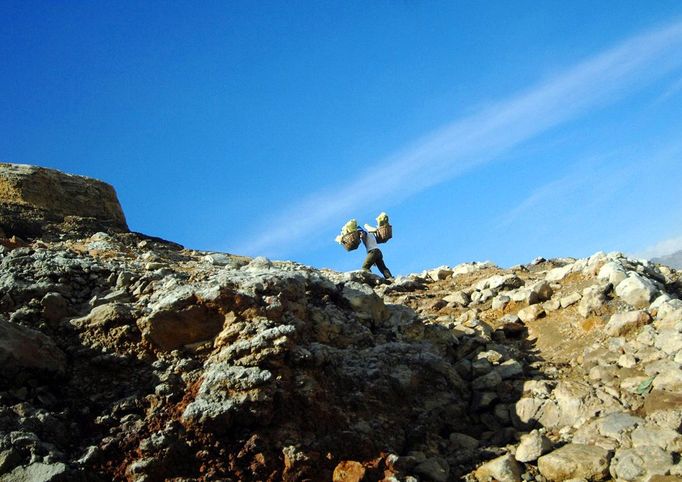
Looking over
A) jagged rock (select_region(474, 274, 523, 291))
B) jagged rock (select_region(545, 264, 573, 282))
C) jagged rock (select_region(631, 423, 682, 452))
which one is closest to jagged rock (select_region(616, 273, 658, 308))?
jagged rock (select_region(545, 264, 573, 282))

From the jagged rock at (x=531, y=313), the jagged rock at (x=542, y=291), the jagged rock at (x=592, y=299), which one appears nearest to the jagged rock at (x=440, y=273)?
the jagged rock at (x=542, y=291)

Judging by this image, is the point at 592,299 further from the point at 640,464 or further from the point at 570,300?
the point at 640,464

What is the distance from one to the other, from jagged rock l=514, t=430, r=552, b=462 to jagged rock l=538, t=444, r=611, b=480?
0.26 feet

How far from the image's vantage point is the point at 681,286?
10945 millimetres

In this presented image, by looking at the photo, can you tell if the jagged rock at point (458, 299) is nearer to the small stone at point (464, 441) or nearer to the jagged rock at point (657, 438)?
the small stone at point (464, 441)

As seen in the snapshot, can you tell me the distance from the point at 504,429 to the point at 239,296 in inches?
135

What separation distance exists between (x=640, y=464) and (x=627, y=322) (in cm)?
315

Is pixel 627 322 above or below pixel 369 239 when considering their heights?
below

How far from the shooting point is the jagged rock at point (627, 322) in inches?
329

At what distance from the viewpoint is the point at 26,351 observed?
5.68 meters

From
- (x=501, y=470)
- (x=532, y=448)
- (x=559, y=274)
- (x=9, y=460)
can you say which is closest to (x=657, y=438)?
(x=532, y=448)

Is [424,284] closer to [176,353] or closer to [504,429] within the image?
[504,429]

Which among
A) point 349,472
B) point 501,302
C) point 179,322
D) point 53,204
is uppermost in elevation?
point 53,204

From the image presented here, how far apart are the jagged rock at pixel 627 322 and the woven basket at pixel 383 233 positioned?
8899mm
